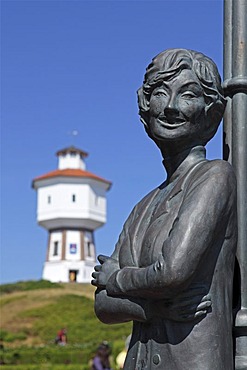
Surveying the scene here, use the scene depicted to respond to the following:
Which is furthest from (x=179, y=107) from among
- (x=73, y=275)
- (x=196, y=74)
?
(x=73, y=275)

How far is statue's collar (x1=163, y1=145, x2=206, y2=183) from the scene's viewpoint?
2820 millimetres

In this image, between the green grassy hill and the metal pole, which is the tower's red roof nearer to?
the green grassy hill

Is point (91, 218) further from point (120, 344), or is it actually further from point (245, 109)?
point (245, 109)

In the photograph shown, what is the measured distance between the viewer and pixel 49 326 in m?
40.8

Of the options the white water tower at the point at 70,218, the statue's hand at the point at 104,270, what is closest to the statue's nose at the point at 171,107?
the statue's hand at the point at 104,270

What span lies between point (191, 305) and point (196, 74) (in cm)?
80

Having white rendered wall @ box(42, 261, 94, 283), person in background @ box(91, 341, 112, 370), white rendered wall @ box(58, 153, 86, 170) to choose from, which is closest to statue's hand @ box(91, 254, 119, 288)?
person in background @ box(91, 341, 112, 370)

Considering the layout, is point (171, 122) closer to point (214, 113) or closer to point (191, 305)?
point (214, 113)

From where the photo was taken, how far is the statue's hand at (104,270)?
2.78 meters

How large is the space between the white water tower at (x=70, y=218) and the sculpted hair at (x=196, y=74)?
197 feet

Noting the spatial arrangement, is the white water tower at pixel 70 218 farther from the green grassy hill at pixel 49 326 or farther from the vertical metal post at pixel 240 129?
the vertical metal post at pixel 240 129

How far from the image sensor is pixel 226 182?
8.58ft

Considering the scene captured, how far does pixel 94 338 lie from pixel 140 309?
32.4m

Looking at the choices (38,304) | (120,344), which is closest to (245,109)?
(120,344)
